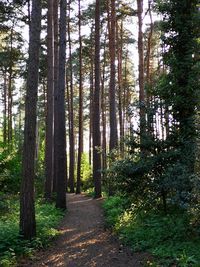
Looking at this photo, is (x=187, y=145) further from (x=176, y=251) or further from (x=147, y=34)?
(x=147, y=34)

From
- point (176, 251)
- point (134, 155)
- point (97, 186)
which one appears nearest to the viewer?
point (176, 251)

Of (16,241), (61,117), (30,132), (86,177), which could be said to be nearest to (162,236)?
(16,241)

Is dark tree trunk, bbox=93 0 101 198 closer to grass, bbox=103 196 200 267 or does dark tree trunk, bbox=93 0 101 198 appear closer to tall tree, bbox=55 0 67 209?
tall tree, bbox=55 0 67 209

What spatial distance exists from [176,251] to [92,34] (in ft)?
77.5

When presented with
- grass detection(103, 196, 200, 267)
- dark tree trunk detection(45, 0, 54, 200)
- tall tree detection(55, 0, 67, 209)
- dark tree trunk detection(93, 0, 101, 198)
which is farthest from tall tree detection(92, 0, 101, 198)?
grass detection(103, 196, 200, 267)

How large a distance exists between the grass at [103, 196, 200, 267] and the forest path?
36 centimetres

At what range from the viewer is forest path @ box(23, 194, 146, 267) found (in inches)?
323

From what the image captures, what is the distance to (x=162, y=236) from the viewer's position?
898 cm

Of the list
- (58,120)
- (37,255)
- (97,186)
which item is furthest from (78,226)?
(97,186)

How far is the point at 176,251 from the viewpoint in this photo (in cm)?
768

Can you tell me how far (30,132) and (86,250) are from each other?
3182mm

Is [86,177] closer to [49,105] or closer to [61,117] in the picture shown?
[49,105]

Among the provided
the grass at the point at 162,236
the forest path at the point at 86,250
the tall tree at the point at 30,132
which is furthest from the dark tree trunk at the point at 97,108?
the tall tree at the point at 30,132

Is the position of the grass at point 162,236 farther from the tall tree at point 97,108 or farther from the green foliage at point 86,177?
the green foliage at point 86,177
